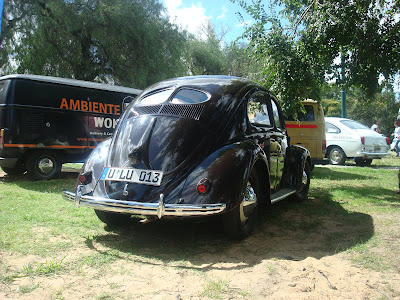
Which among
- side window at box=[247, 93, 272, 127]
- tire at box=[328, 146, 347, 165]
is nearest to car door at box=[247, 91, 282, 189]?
side window at box=[247, 93, 272, 127]

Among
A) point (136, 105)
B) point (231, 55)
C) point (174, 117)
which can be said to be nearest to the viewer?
point (174, 117)

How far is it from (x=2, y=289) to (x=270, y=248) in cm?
257

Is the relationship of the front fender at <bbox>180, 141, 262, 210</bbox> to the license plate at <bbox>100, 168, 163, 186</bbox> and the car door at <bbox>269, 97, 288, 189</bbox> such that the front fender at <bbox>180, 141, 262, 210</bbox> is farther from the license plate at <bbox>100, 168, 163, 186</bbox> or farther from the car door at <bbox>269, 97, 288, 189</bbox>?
the car door at <bbox>269, 97, 288, 189</bbox>

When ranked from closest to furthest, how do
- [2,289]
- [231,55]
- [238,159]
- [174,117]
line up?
[2,289], [238,159], [174,117], [231,55]

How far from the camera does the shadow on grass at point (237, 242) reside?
3.68 metres

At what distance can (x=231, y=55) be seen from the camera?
1604 inches

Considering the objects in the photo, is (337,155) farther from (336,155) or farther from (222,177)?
(222,177)

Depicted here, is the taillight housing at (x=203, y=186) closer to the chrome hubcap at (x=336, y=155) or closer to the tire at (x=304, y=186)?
the tire at (x=304, y=186)

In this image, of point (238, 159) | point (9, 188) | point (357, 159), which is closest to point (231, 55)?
point (357, 159)

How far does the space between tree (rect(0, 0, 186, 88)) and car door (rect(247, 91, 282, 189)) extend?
1497cm

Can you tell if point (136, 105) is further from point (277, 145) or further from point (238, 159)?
point (277, 145)

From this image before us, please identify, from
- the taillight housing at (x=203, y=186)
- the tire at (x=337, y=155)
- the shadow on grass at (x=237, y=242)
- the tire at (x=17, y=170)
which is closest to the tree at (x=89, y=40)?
the tire at (x=17, y=170)

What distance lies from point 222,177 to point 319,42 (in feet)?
15.9

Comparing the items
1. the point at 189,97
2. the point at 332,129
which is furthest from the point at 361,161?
the point at 189,97
